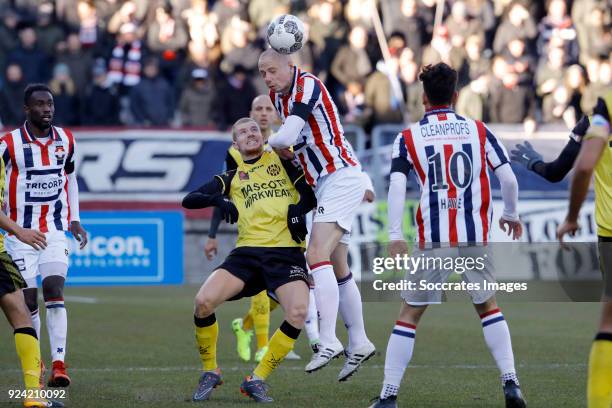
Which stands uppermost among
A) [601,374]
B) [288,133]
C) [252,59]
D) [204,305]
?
[252,59]

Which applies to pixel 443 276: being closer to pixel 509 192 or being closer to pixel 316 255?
pixel 509 192

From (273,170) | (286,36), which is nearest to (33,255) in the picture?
(273,170)

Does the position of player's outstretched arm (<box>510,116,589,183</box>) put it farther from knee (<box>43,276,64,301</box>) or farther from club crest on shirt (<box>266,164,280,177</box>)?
knee (<box>43,276,64,301</box>)

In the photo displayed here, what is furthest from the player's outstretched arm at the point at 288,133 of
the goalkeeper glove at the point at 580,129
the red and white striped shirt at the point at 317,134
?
the goalkeeper glove at the point at 580,129

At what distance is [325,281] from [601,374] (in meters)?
2.85

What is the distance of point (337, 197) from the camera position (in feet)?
31.6

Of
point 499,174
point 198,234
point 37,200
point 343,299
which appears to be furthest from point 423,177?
point 198,234

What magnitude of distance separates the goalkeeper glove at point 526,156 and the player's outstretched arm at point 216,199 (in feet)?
7.00

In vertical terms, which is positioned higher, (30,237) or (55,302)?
(30,237)

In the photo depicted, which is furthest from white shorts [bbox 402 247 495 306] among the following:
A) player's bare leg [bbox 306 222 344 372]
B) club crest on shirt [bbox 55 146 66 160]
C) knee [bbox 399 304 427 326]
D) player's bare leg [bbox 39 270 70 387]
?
club crest on shirt [bbox 55 146 66 160]

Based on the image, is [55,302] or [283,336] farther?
[55,302]

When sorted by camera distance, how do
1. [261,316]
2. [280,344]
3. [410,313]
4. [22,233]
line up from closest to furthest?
[22,233] < [410,313] < [280,344] < [261,316]

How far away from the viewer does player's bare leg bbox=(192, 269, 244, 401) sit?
29.9 feet

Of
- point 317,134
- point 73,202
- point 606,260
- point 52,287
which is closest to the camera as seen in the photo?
point 606,260
